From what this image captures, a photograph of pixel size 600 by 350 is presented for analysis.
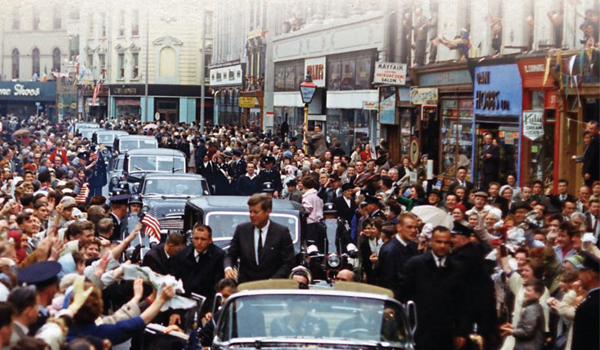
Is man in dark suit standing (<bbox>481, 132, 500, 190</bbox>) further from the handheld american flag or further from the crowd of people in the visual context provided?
the handheld american flag

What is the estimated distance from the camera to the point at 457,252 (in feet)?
36.3

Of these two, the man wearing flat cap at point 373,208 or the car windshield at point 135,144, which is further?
the car windshield at point 135,144

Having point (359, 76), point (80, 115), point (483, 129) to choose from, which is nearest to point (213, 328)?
point (483, 129)

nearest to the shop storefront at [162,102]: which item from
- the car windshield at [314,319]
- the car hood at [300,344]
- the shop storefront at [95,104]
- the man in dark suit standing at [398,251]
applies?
the shop storefront at [95,104]

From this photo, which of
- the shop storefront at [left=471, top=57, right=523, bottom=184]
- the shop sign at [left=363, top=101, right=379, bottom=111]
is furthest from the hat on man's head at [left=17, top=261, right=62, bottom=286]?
the shop sign at [left=363, top=101, right=379, bottom=111]

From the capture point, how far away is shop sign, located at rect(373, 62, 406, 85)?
31.8 meters

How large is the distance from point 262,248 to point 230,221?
9.64 feet

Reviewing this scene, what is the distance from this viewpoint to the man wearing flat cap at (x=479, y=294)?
1080cm

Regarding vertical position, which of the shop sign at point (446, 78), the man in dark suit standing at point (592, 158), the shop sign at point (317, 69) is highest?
the shop sign at point (317, 69)

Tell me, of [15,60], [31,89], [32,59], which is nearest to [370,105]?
[31,89]

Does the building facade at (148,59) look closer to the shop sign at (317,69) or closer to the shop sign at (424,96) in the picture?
the shop sign at (317,69)

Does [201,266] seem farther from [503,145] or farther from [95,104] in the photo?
[95,104]

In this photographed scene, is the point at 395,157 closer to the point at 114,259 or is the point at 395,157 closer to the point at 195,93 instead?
the point at 114,259

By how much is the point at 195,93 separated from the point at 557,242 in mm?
77307
